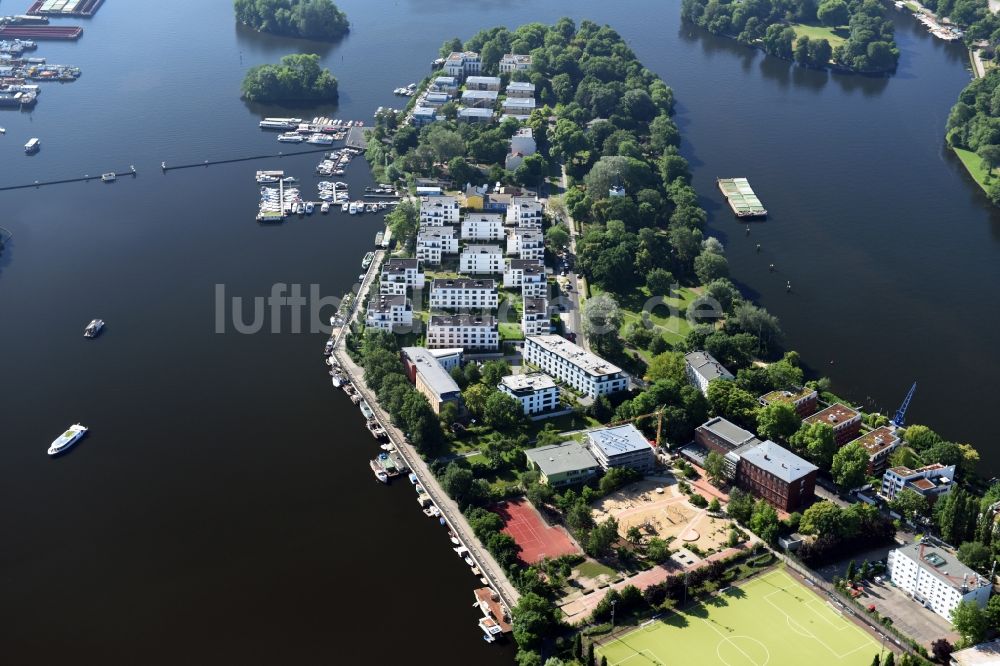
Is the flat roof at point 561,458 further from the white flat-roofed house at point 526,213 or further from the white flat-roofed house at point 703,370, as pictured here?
the white flat-roofed house at point 526,213

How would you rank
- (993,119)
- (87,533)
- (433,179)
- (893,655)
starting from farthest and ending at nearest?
(993,119) < (433,179) < (87,533) < (893,655)

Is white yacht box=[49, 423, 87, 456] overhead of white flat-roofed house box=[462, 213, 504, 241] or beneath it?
beneath

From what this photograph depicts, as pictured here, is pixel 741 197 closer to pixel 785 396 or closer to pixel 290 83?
pixel 785 396

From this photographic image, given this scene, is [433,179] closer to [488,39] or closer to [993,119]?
[488,39]

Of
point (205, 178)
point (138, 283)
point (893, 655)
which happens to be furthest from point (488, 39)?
point (893, 655)

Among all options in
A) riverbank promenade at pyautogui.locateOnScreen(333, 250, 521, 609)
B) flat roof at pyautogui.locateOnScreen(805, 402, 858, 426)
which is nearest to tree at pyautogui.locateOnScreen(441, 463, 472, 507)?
riverbank promenade at pyautogui.locateOnScreen(333, 250, 521, 609)

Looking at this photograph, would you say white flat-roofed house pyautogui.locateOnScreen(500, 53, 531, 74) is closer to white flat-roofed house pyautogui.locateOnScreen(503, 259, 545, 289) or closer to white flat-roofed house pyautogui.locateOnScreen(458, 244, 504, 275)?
white flat-roofed house pyautogui.locateOnScreen(458, 244, 504, 275)

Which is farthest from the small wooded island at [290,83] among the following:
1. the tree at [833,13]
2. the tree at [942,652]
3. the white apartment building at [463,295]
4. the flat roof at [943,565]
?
the tree at [942,652]
